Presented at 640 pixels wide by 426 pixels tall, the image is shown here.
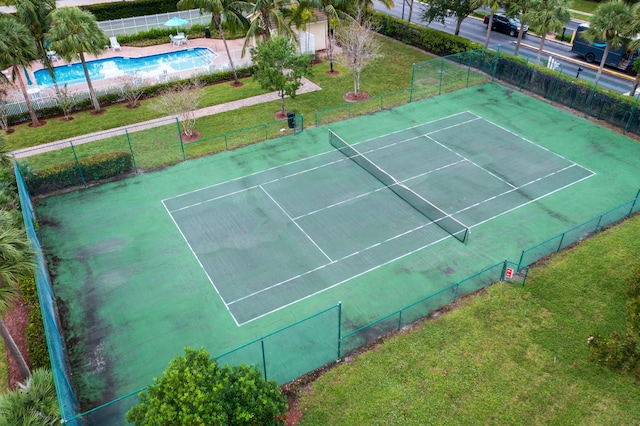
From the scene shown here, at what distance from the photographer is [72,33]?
30547 millimetres

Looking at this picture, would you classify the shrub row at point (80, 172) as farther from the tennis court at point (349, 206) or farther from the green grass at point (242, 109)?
the tennis court at point (349, 206)

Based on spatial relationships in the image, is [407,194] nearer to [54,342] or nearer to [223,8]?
[54,342]

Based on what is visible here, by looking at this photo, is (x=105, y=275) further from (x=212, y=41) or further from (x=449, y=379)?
(x=212, y=41)

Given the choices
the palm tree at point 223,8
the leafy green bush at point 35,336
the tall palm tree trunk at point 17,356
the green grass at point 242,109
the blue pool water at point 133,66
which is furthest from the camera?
the blue pool water at point 133,66

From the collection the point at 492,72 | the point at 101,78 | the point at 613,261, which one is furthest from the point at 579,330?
the point at 101,78

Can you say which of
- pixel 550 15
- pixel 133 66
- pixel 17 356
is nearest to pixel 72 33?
pixel 133 66

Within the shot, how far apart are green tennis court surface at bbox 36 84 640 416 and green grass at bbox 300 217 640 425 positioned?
5.48ft

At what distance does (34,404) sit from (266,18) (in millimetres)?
28536

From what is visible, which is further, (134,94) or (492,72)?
(492,72)

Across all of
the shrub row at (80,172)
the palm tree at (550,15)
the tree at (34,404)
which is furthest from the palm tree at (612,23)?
the tree at (34,404)

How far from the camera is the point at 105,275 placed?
2112cm

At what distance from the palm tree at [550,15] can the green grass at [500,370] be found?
20.2 meters

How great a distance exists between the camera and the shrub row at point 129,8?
4669cm

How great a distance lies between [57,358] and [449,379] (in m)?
12.4
